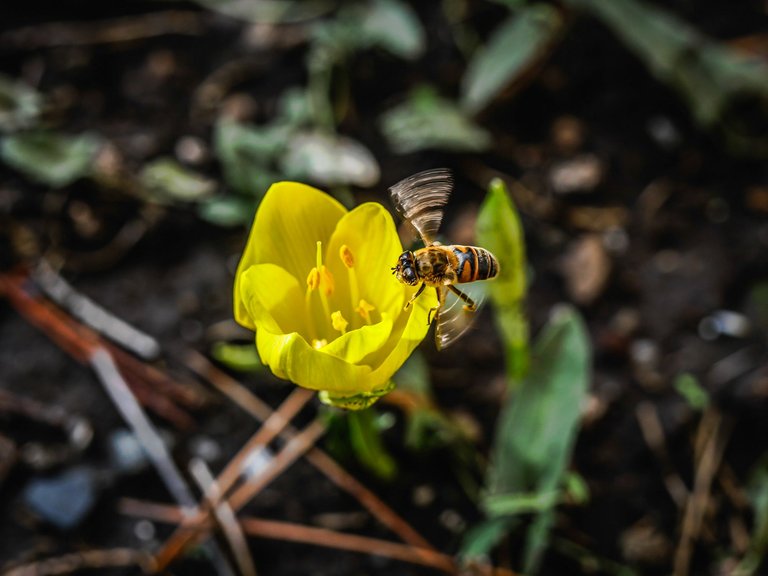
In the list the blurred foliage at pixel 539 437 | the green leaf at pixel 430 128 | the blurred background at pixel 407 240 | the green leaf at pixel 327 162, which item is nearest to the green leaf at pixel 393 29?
the blurred background at pixel 407 240

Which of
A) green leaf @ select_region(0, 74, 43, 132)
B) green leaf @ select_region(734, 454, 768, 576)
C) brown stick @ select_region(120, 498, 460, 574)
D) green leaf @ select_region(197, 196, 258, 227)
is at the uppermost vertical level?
green leaf @ select_region(0, 74, 43, 132)

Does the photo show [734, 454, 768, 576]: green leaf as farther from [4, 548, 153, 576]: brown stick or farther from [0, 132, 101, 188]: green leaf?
[0, 132, 101, 188]: green leaf

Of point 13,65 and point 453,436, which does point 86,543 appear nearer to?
point 453,436

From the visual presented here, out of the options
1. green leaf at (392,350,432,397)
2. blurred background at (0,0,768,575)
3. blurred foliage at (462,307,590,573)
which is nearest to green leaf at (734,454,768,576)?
blurred background at (0,0,768,575)

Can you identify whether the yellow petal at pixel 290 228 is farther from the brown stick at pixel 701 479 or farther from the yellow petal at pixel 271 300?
the brown stick at pixel 701 479

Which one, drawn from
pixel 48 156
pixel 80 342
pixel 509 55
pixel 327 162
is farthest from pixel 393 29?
pixel 80 342

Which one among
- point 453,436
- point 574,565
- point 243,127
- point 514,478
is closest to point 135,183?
point 243,127

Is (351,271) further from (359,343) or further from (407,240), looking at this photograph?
(407,240)
